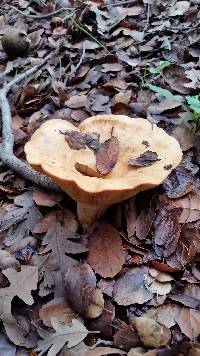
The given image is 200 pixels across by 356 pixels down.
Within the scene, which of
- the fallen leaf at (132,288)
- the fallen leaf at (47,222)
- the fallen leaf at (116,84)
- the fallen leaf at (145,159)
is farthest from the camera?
the fallen leaf at (116,84)

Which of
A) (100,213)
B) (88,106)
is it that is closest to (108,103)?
(88,106)

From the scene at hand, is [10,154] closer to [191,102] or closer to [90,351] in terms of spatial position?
[191,102]

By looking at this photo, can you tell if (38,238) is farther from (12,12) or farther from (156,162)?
(12,12)

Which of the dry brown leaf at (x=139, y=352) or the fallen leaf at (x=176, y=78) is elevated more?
the fallen leaf at (x=176, y=78)

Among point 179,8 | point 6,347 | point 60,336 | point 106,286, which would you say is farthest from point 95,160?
point 179,8

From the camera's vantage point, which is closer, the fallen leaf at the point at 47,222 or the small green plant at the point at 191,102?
the fallen leaf at the point at 47,222

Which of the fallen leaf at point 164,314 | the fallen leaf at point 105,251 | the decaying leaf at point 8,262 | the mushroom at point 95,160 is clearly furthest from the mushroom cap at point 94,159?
the fallen leaf at point 164,314

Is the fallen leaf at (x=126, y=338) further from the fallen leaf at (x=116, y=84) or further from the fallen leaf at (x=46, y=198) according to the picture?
the fallen leaf at (x=116, y=84)
